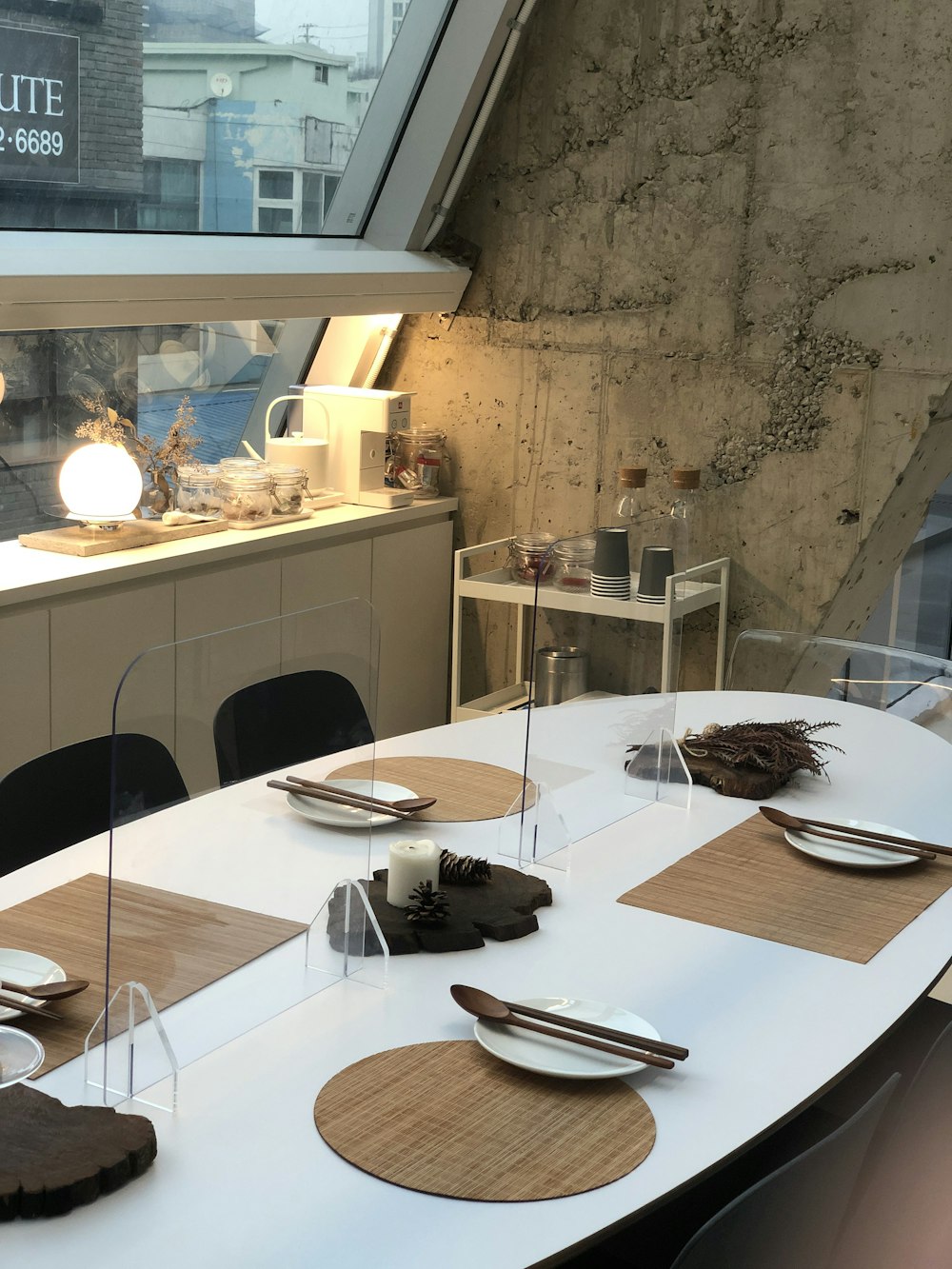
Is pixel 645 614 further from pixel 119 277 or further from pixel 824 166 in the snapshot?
pixel 824 166

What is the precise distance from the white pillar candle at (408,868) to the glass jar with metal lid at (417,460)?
2650mm

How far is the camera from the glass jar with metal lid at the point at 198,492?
375 cm

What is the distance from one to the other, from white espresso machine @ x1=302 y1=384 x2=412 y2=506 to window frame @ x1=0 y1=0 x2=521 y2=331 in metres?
0.27

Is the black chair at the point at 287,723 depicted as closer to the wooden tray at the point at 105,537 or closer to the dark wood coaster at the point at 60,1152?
the dark wood coaster at the point at 60,1152

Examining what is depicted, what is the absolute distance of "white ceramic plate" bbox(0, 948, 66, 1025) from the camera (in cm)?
154

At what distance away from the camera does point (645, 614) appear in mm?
2242

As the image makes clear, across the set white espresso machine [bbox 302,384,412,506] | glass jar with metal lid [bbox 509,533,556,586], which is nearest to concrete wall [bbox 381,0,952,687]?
glass jar with metal lid [bbox 509,533,556,586]

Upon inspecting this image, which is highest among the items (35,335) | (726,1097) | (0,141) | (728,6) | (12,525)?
(728,6)

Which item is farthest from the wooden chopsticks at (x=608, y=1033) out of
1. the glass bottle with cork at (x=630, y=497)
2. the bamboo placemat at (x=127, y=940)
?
the glass bottle with cork at (x=630, y=497)

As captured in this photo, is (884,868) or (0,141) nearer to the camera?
(884,868)

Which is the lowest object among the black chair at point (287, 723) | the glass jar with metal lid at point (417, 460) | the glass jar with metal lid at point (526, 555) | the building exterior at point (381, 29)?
the glass jar with metal lid at point (526, 555)

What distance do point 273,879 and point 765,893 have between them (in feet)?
2.26

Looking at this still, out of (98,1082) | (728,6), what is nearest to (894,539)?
(728,6)

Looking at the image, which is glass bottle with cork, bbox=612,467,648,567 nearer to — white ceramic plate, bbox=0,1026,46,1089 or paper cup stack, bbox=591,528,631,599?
paper cup stack, bbox=591,528,631,599
